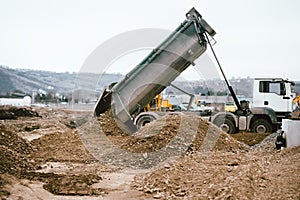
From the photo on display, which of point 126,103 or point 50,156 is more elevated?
point 126,103

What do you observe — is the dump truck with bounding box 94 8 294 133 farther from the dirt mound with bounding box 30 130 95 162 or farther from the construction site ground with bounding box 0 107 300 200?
the dirt mound with bounding box 30 130 95 162

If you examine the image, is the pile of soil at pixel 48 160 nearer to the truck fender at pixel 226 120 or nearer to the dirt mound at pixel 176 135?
the dirt mound at pixel 176 135

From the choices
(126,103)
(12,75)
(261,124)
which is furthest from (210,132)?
(12,75)

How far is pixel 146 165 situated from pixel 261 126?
24.1ft

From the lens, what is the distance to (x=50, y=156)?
9344 mm

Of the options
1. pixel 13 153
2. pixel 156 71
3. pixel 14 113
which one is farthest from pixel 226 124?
pixel 14 113

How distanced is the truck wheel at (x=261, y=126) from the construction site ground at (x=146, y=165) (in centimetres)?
206

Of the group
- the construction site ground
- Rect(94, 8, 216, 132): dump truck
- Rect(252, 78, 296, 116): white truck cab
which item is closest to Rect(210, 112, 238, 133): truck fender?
Rect(252, 78, 296, 116): white truck cab

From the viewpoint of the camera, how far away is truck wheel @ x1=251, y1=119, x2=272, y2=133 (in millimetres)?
14312

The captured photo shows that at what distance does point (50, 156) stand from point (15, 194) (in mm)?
3391

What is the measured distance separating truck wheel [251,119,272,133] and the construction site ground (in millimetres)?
2062

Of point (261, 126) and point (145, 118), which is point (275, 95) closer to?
point (261, 126)

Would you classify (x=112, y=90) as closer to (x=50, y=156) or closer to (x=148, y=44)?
(x=148, y=44)

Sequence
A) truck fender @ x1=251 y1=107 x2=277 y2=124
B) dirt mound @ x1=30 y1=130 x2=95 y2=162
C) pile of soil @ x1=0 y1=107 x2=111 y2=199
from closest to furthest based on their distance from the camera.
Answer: pile of soil @ x1=0 y1=107 x2=111 y2=199 → dirt mound @ x1=30 y1=130 x2=95 y2=162 → truck fender @ x1=251 y1=107 x2=277 y2=124
